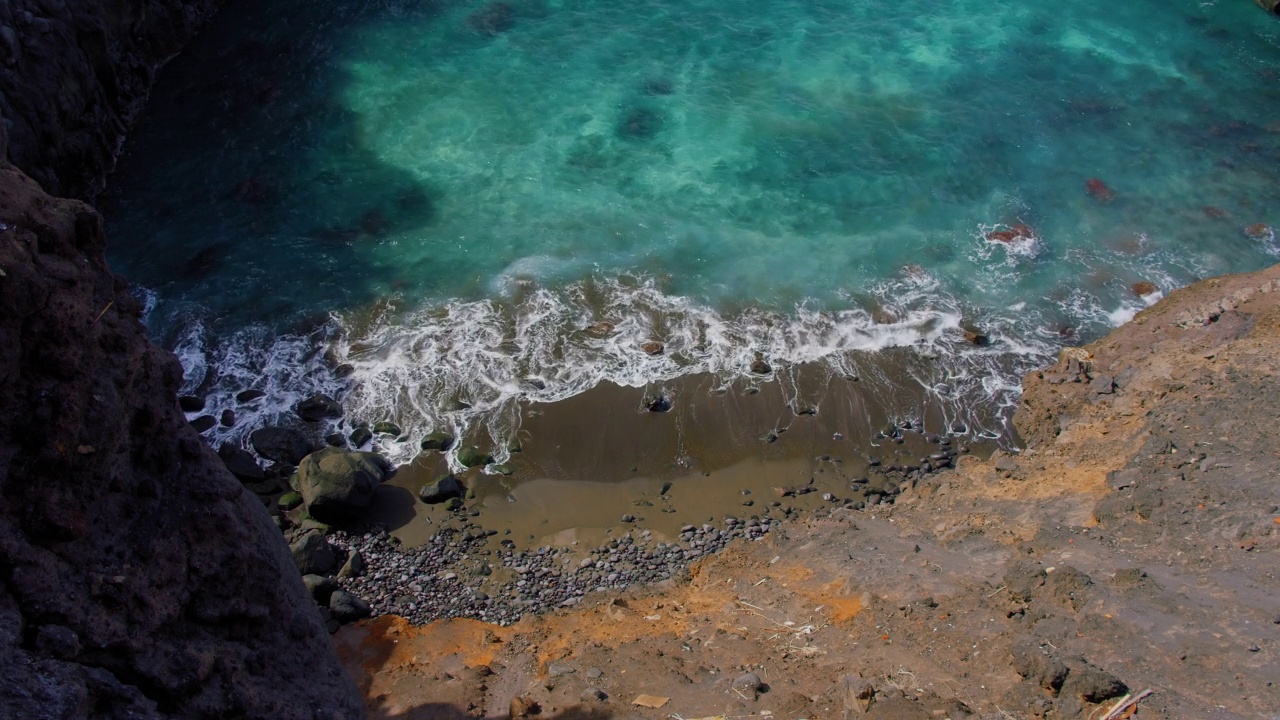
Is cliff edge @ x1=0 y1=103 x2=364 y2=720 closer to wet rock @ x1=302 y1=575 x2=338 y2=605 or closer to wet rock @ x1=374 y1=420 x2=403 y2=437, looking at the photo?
wet rock @ x1=302 y1=575 x2=338 y2=605

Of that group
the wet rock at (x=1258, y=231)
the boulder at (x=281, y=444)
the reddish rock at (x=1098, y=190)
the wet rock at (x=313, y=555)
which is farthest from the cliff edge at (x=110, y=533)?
the wet rock at (x=1258, y=231)

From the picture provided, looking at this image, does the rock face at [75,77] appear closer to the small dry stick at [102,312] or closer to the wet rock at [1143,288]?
the small dry stick at [102,312]

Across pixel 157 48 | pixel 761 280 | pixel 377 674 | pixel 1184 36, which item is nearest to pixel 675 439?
pixel 761 280

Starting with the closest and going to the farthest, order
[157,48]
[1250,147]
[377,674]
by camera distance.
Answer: [377,674], [1250,147], [157,48]

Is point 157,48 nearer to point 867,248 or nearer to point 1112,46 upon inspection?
point 867,248

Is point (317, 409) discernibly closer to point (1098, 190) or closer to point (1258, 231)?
point (1098, 190)

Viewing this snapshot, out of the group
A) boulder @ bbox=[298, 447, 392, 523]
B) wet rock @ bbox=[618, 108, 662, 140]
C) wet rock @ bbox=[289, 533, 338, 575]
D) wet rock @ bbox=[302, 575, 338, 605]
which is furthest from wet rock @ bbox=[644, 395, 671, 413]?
wet rock @ bbox=[618, 108, 662, 140]

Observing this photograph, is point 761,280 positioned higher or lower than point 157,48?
lower
